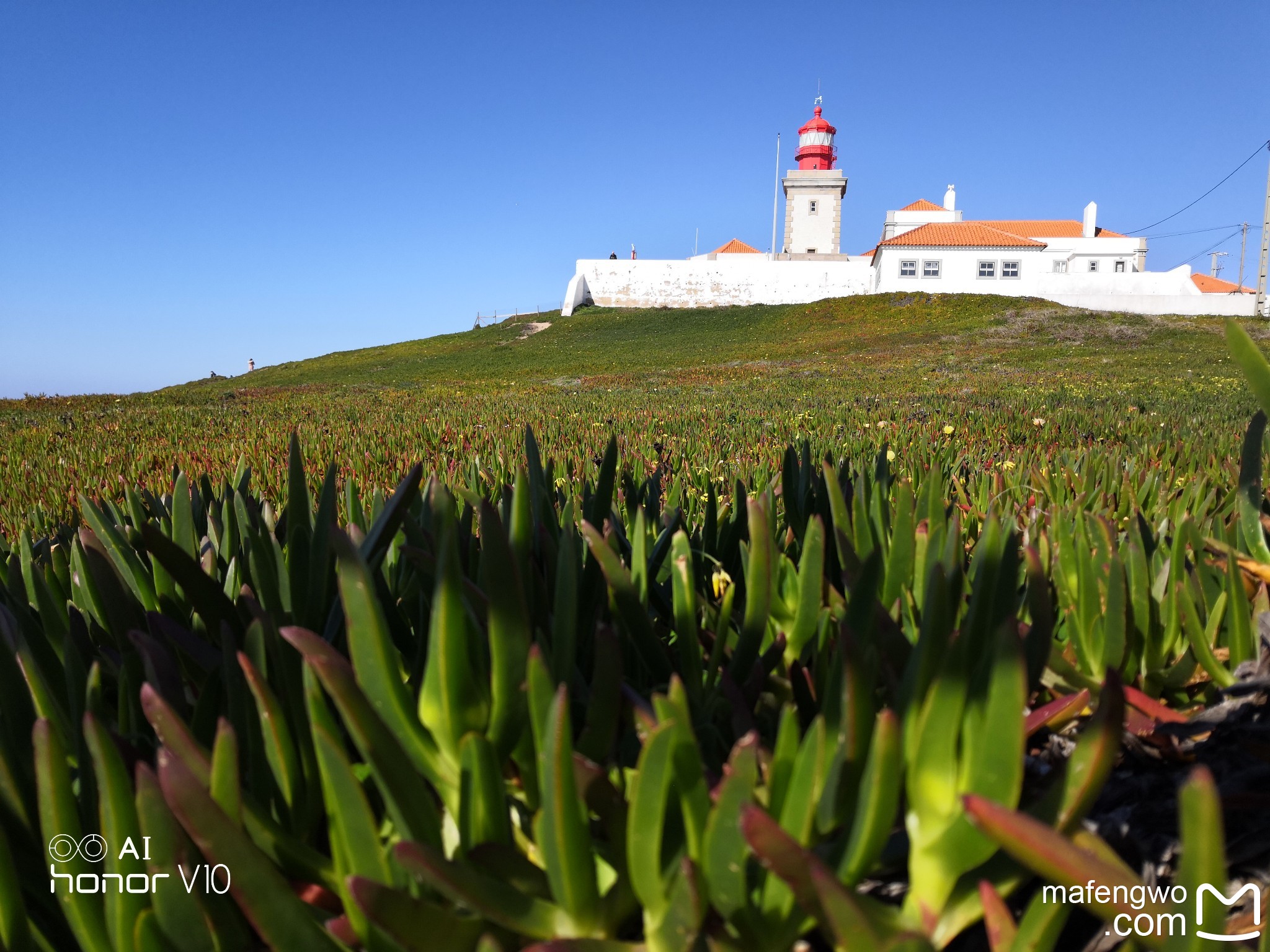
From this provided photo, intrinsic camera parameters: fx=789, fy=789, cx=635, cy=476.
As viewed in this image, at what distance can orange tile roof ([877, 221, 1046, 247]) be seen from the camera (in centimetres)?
3822

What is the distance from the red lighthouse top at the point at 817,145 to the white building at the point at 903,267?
0.19 feet

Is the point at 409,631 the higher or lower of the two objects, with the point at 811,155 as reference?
lower

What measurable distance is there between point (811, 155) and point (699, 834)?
55.9 meters

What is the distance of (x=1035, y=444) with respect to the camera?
11.6 ft

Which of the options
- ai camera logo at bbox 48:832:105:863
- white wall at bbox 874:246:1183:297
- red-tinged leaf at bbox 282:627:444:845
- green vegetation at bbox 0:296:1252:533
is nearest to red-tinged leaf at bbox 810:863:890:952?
red-tinged leaf at bbox 282:627:444:845

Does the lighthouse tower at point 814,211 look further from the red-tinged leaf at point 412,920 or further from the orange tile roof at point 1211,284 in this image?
the red-tinged leaf at point 412,920

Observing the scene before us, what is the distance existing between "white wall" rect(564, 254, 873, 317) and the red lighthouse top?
38.2 feet

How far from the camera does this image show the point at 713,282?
4316 cm

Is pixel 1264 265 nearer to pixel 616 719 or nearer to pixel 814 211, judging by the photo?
pixel 814 211

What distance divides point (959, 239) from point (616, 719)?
42.8 metres

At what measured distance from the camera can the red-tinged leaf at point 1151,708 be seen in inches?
34.5

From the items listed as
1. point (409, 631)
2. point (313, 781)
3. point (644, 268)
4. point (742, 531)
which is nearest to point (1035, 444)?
point (742, 531)

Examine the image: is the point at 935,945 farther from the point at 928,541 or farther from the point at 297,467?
the point at 297,467

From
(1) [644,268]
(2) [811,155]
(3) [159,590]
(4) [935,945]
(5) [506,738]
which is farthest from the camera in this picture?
(2) [811,155]
